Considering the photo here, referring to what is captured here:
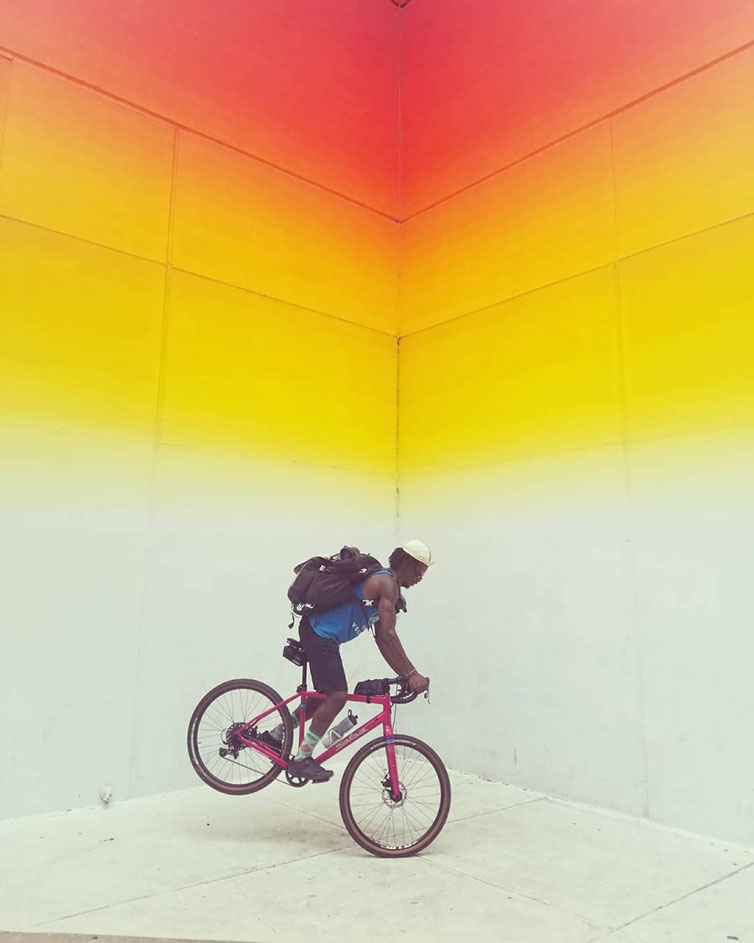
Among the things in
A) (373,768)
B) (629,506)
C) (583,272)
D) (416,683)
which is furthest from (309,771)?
(583,272)

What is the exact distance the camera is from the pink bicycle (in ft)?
12.6

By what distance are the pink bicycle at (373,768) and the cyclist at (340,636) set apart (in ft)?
0.23

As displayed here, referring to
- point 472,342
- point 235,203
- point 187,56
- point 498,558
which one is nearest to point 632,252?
point 472,342

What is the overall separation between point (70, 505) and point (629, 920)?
3.89 m

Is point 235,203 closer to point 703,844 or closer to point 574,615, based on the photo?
point 574,615

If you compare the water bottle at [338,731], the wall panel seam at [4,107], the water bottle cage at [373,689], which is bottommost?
the water bottle at [338,731]

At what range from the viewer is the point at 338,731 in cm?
409

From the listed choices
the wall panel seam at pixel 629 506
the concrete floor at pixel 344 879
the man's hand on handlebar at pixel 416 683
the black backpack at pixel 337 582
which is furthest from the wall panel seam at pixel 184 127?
the concrete floor at pixel 344 879

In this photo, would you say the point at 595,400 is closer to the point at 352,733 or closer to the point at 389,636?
the point at 389,636

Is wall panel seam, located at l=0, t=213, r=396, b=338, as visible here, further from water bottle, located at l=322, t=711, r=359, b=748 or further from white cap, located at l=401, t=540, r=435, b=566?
water bottle, located at l=322, t=711, r=359, b=748

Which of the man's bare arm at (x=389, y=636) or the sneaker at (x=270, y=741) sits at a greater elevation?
the man's bare arm at (x=389, y=636)

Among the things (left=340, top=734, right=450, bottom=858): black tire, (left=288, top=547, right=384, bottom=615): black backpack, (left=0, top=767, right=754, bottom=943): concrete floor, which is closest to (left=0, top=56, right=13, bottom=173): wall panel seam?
(left=288, top=547, right=384, bottom=615): black backpack

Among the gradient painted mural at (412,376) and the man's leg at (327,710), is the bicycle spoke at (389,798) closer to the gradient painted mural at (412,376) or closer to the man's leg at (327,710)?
the man's leg at (327,710)

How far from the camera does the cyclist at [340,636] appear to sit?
3.93 m
